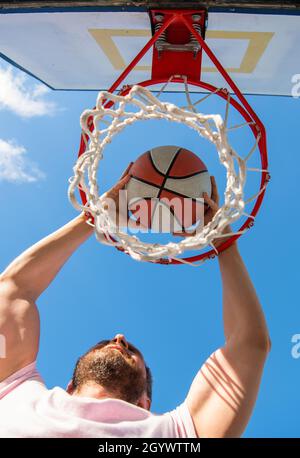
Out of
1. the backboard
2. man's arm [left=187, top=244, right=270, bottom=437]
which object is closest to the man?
man's arm [left=187, top=244, right=270, bottom=437]

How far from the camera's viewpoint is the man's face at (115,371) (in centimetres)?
207

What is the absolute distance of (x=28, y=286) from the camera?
2283mm

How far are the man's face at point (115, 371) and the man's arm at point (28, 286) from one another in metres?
0.26

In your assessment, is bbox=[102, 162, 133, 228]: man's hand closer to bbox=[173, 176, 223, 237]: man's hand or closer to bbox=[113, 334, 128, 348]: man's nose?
bbox=[173, 176, 223, 237]: man's hand

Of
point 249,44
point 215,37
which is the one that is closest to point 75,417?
point 215,37

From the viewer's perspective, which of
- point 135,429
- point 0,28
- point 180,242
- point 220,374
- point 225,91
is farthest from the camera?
point 0,28

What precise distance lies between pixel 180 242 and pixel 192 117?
0.67 metres

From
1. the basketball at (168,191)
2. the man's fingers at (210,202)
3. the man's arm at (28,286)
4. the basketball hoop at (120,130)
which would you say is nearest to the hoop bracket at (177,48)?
the basketball hoop at (120,130)

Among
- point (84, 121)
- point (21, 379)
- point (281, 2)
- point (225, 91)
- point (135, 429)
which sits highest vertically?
point (281, 2)

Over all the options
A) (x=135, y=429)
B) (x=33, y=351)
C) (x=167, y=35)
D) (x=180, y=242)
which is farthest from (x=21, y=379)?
(x=167, y=35)

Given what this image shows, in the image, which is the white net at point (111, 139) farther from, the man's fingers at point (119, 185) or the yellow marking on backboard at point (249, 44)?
the yellow marking on backboard at point (249, 44)

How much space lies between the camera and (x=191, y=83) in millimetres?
3051

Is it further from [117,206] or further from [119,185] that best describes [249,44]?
[117,206]

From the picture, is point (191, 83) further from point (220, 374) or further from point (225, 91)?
point (220, 374)
